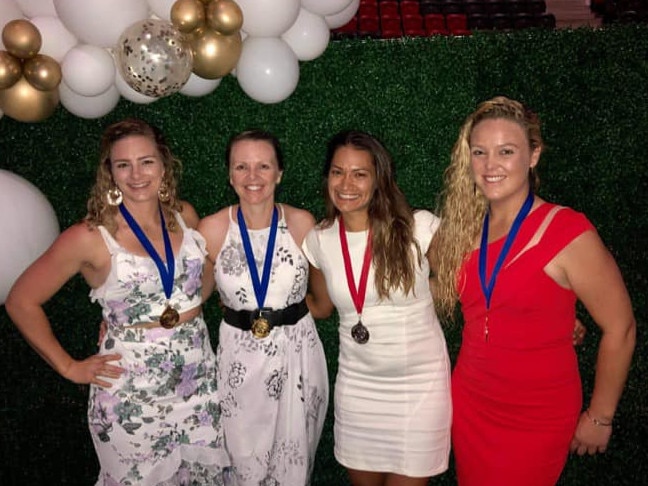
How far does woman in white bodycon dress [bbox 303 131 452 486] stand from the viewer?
7.70 ft

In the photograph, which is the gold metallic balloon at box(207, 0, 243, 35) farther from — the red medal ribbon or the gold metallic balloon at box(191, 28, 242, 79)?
the red medal ribbon

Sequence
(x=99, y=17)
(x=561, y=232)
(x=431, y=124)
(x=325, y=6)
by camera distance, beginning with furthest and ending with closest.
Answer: (x=431, y=124) < (x=325, y=6) < (x=99, y=17) < (x=561, y=232)

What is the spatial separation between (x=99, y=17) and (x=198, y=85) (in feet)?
1.75

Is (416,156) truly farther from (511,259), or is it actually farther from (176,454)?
(176,454)

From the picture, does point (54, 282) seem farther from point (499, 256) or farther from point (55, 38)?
point (499, 256)

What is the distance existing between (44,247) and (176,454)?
1.10 metres

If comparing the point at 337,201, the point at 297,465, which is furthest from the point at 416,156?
the point at 297,465

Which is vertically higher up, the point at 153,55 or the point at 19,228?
the point at 153,55

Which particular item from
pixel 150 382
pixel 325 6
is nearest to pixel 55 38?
pixel 325 6

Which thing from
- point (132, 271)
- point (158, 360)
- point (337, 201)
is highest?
point (337, 201)

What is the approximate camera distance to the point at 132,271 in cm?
227

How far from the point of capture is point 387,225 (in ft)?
7.77

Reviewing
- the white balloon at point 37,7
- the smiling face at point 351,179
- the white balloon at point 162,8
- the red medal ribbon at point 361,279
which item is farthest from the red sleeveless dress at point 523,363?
the white balloon at point 37,7

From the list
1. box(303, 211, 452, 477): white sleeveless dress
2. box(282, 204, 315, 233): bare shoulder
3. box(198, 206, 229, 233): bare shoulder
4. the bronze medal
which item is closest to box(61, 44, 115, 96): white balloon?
box(198, 206, 229, 233): bare shoulder
